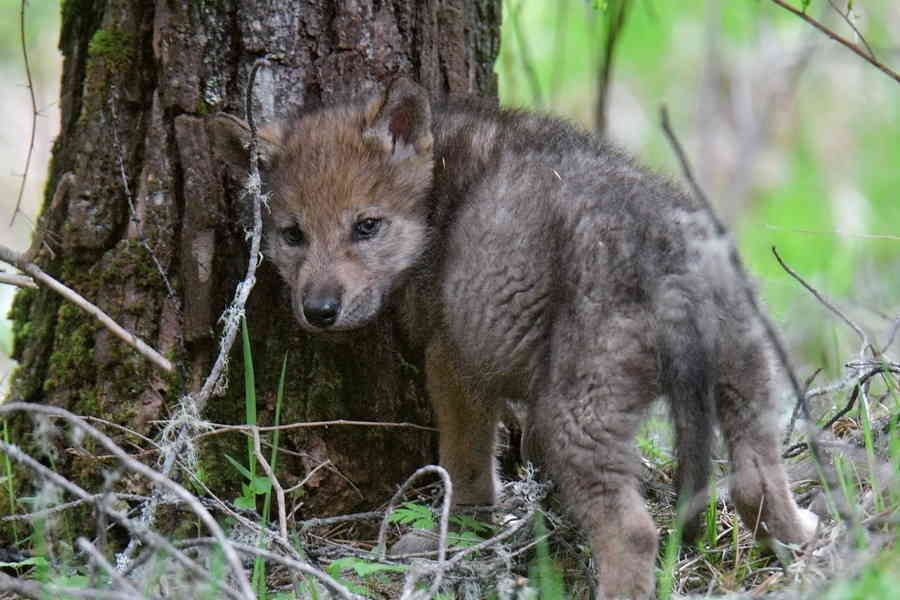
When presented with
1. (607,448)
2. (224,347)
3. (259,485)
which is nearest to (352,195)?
(224,347)

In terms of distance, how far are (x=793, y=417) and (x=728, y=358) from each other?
2.89 ft

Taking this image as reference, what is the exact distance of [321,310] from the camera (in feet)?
12.0

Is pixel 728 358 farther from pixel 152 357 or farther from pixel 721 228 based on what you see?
pixel 152 357

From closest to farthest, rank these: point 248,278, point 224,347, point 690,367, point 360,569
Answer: point 360,569 → point 690,367 → point 224,347 → point 248,278

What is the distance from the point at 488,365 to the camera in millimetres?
3518

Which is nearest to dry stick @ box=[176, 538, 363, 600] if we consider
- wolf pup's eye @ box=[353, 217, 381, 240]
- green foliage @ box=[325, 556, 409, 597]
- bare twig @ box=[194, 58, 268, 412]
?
green foliage @ box=[325, 556, 409, 597]

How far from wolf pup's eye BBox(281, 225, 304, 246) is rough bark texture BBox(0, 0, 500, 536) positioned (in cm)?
16

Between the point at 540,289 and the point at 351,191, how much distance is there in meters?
0.99

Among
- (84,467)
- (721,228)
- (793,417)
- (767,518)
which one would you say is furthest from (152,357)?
(793,417)

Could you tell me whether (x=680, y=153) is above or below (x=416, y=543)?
above

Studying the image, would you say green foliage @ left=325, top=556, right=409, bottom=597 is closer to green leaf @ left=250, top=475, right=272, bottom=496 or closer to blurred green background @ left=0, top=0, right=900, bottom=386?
green leaf @ left=250, top=475, right=272, bottom=496

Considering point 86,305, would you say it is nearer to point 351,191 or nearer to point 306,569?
point 306,569

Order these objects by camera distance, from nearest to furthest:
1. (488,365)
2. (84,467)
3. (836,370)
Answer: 1. (488,365)
2. (84,467)
3. (836,370)

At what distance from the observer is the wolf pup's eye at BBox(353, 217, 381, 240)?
12.9 ft
